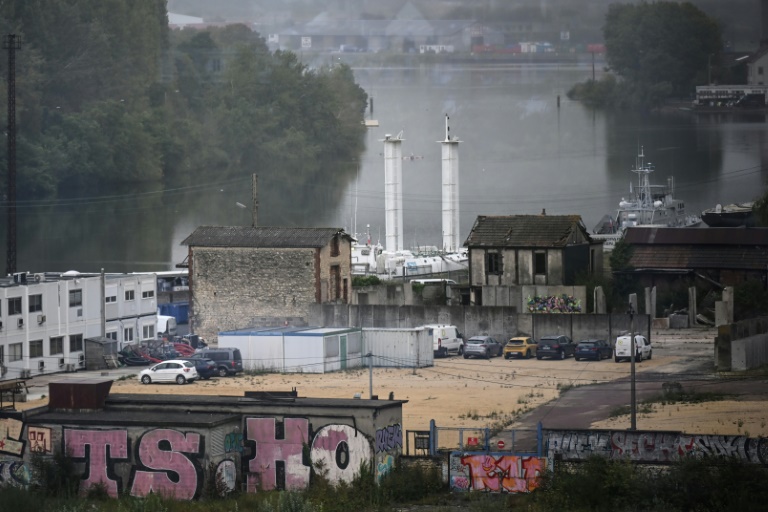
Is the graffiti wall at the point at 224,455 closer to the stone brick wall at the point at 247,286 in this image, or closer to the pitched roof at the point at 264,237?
the stone brick wall at the point at 247,286

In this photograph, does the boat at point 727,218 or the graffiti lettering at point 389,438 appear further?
the boat at point 727,218

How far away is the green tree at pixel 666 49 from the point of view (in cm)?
6284

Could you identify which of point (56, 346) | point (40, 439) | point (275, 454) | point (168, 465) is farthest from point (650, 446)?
point (56, 346)

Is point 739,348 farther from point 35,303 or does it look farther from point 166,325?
point 166,325

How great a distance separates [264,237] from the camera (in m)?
19.4

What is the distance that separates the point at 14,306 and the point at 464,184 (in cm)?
3757

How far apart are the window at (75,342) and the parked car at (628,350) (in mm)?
5520

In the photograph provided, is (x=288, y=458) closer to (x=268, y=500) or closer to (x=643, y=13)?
(x=268, y=500)

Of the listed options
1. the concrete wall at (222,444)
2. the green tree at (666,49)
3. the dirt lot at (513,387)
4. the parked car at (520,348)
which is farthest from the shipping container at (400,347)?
the green tree at (666,49)

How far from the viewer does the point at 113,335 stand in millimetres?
18625

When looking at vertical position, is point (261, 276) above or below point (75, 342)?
above

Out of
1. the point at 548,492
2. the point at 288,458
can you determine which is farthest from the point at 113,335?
the point at 548,492

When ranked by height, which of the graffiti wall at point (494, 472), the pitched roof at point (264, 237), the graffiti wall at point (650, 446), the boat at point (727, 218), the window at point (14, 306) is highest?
the boat at point (727, 218)

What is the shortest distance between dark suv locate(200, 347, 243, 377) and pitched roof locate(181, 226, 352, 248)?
2.47 metres
